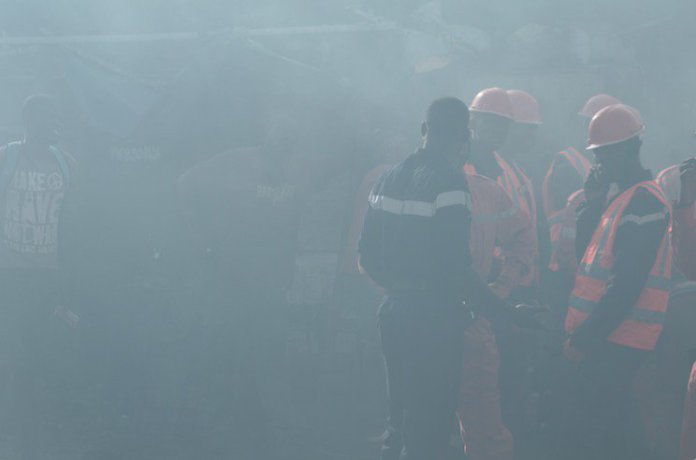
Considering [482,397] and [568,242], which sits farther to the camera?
[568,242]

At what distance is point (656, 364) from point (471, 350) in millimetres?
1177

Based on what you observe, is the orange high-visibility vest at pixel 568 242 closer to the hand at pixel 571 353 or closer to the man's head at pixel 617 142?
the man's head at pixel 617 142

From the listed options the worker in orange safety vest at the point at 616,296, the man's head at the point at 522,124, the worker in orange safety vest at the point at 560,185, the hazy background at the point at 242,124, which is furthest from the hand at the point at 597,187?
the hazy background at the point at 242,124

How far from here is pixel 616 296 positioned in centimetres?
388

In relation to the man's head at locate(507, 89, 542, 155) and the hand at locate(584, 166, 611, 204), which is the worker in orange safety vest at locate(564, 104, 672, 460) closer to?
the hand at locate(584, 166, 611, 204)

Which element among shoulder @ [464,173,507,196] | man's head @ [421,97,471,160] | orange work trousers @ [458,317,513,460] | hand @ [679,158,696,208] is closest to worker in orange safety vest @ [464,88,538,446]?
shoulder @ [464,173,507,196]

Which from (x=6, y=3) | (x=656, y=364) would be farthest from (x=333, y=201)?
(x=6, y=3)

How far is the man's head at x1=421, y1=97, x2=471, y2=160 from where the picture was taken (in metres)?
4.07

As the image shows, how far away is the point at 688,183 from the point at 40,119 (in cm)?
426

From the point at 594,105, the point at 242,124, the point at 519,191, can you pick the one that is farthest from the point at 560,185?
the point at 242,124

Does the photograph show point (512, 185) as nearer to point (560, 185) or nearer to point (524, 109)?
point (560, 185)

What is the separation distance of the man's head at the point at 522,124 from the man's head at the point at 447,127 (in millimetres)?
2102

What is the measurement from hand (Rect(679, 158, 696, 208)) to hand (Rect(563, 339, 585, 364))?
0.88 metres

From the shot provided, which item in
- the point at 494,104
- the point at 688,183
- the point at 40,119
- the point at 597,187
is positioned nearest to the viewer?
the point at 688,183
